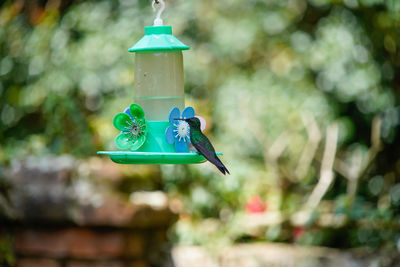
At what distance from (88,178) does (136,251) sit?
626 millimetres

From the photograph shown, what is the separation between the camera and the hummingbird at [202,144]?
7.18 ft

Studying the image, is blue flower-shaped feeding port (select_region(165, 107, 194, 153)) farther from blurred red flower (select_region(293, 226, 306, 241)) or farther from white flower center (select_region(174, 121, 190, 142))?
blurred red flower (select_region(293, 226, 306, 241))

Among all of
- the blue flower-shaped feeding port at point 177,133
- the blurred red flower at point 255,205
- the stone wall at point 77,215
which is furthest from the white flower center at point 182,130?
the blurred red flower at point 255,205

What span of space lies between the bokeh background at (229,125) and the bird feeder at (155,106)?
1.83m

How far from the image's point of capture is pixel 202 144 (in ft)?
7.41

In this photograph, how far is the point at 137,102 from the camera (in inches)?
102

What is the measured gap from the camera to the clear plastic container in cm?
256

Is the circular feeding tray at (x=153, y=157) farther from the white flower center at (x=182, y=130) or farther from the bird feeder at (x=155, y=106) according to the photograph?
the white flower center at (x=182, y=130)

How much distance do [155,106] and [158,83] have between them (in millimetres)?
101

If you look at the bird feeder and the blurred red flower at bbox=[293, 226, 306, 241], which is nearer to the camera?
the bird feeder

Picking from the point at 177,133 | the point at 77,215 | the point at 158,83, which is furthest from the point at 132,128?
the point at 77,215

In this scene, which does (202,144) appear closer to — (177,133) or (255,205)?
(177,133)

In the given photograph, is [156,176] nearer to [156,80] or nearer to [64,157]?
[64,157]

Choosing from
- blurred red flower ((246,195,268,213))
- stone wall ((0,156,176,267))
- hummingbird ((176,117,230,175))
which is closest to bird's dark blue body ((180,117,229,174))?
hummingbird ((176,117,230,175))
